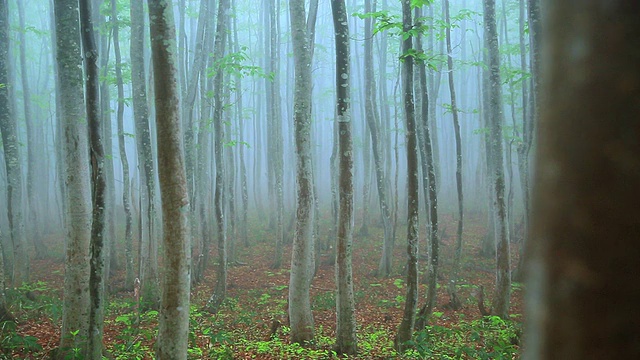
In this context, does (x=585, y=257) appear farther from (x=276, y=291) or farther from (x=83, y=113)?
(x=276, y=291)

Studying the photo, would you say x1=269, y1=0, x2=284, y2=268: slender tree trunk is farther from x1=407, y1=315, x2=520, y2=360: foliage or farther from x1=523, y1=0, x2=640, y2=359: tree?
x1=523, y1=0, x2=640, y2=359: tree

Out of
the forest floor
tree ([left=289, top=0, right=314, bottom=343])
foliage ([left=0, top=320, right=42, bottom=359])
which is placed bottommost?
the forest floor

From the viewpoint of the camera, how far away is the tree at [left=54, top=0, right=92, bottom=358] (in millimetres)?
6000

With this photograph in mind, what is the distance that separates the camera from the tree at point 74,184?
6000mm

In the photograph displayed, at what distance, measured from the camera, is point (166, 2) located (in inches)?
202

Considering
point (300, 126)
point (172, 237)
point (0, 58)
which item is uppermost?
point (0, 58)

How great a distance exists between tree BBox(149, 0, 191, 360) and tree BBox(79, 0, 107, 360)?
3.29 feet

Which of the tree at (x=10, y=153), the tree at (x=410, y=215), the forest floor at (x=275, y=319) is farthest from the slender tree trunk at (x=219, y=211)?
the tree at (x=410, y=215)

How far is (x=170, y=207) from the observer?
4.96 m

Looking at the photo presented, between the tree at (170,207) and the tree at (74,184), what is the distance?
168 centimetres

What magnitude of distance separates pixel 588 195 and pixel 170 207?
4.71 m

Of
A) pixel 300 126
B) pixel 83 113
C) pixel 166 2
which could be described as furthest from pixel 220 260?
pixel 166 2

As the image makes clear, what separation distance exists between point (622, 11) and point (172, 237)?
4.84 metres

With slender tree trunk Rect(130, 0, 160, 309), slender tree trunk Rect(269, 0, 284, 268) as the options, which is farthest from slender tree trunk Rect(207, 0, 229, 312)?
slender tree trunk Rect(269, 0, 284, 268)
